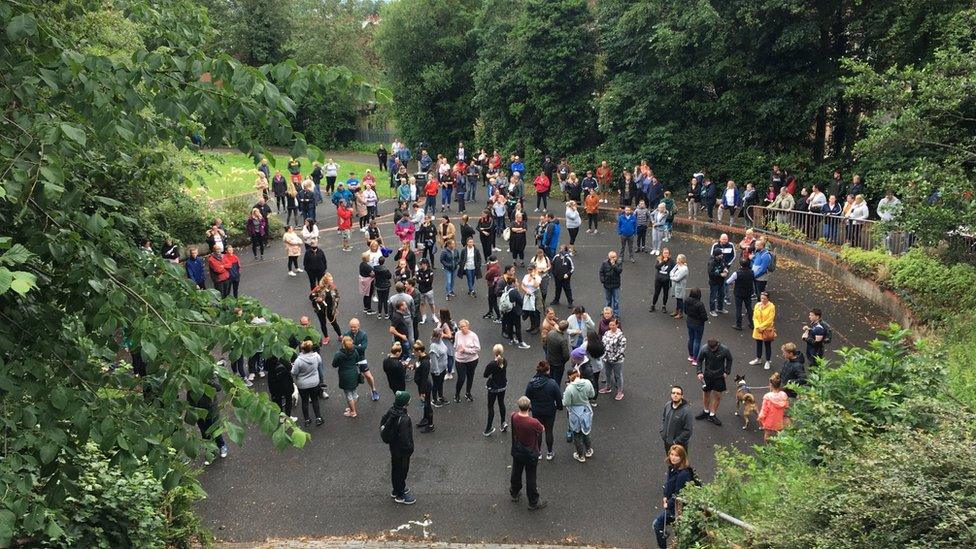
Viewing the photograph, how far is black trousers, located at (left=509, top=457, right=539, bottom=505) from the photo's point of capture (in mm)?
9555

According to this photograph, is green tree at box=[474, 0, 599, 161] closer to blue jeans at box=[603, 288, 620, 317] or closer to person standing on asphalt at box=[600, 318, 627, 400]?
blue jeans at box=[603, 288, 620, 317]

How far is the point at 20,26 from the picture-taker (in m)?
4.38

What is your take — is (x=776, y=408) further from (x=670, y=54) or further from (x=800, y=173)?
(x=670, y=54)

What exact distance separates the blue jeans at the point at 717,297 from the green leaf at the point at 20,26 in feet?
44.5

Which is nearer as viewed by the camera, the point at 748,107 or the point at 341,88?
the point at 341,88

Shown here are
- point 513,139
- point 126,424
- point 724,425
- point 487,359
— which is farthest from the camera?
point 513,139

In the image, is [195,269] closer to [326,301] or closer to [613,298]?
[326,301]

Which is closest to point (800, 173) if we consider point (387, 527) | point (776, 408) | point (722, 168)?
point (722, 168)

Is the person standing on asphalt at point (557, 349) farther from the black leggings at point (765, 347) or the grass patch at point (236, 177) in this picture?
the grass patch at point (236, 177)

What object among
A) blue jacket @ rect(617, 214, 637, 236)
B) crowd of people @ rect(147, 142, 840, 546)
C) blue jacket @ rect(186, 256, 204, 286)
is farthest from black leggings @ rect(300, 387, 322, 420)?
blue jacket @ rect(617, 214, 637, 236)

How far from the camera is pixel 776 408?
10391mm

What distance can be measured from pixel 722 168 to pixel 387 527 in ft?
65.6

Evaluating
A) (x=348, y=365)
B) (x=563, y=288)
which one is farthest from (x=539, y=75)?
(x=348, y=365)

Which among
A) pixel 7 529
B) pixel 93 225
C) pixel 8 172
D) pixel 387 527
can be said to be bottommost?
pixel 387 527
